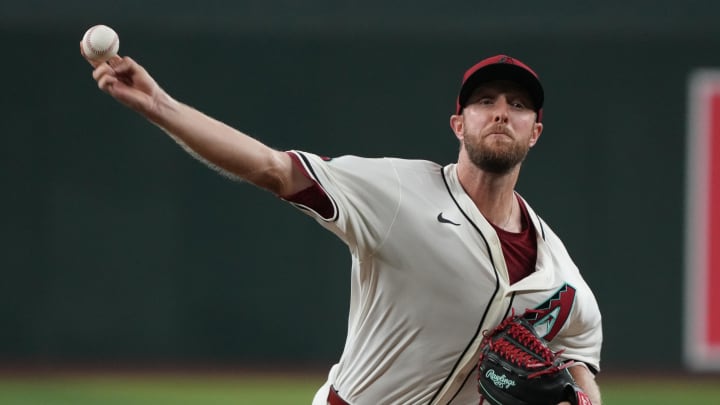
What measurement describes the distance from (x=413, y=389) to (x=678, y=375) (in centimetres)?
711

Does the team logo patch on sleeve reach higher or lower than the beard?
lower

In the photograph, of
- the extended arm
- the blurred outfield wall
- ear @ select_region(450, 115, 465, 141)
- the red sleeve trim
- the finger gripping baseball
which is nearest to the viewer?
the extended arm

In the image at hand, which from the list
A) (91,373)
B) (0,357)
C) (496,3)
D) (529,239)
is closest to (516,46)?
(496,3)

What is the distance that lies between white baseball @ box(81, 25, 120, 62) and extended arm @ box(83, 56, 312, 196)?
Answer: 2 centimetres

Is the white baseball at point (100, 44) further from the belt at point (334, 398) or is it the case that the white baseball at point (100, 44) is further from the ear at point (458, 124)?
the belt at point (334, 398)

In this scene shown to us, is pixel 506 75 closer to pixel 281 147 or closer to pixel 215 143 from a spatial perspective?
pixel 215 143

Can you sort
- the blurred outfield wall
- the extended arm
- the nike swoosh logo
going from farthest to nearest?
the blurred outfield wall
the nike swoosh logo
the extended arm

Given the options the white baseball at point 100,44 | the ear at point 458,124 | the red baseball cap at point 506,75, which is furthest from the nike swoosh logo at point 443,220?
the white baseball at point 100,44

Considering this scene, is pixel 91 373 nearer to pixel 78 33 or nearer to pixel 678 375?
pixel 78 33

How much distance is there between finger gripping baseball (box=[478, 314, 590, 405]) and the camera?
11.0 feet

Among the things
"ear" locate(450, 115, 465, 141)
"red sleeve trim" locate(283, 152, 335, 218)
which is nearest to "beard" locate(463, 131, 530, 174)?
"ear" locate(450, 115, 465, 141)

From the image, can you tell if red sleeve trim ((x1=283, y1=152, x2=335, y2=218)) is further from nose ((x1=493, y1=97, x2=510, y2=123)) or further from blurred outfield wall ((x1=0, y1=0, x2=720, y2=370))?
blurred outfield wall ((x1=0, y1=0, x2=720, y2=370))

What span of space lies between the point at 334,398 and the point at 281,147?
6.62m

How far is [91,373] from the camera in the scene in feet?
31.8
